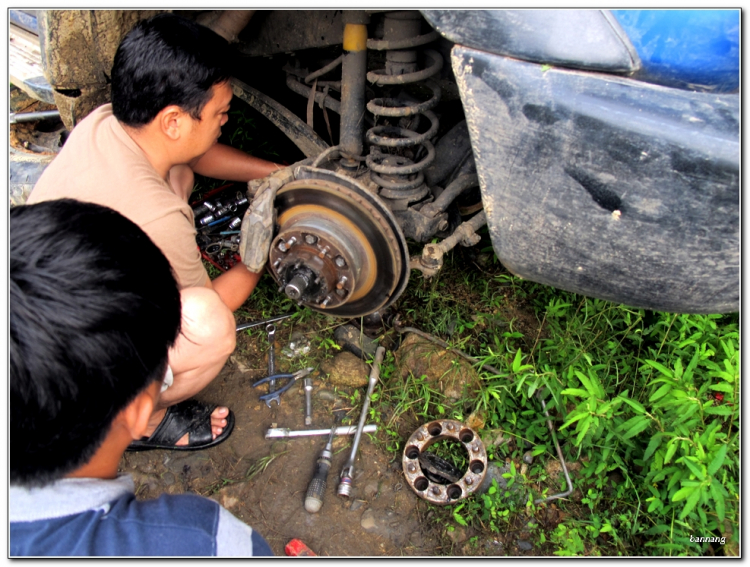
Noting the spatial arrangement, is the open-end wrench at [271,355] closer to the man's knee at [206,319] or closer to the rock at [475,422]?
the man's knee at [206,319]

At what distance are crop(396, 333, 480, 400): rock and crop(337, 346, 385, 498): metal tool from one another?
96mm

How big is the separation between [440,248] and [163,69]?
1.02 m

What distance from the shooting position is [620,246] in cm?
127

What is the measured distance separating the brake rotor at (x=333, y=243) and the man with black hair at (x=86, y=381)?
763 millimetres

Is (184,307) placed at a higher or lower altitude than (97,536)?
lower

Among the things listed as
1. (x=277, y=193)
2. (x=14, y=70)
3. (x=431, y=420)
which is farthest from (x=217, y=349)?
(x=14, y=70)

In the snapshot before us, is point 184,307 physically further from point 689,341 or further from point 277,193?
point 689,341

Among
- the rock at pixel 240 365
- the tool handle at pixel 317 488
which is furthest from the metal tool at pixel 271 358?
the tool handle at pixel 317 488

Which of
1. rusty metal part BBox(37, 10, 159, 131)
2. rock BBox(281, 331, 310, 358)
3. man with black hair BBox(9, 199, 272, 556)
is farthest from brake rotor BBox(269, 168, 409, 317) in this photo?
rusty metal part BBox(37, 10, 159, 131)

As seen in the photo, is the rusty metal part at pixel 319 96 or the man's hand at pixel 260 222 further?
the rusty metal part at pixel 319 96

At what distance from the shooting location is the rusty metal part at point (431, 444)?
176cm

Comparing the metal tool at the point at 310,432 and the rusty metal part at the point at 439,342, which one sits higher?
the rusty metal part at the point at 439,342

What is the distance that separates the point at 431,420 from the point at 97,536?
124 centimetres

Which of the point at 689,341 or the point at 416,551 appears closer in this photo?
the point at 416,551
